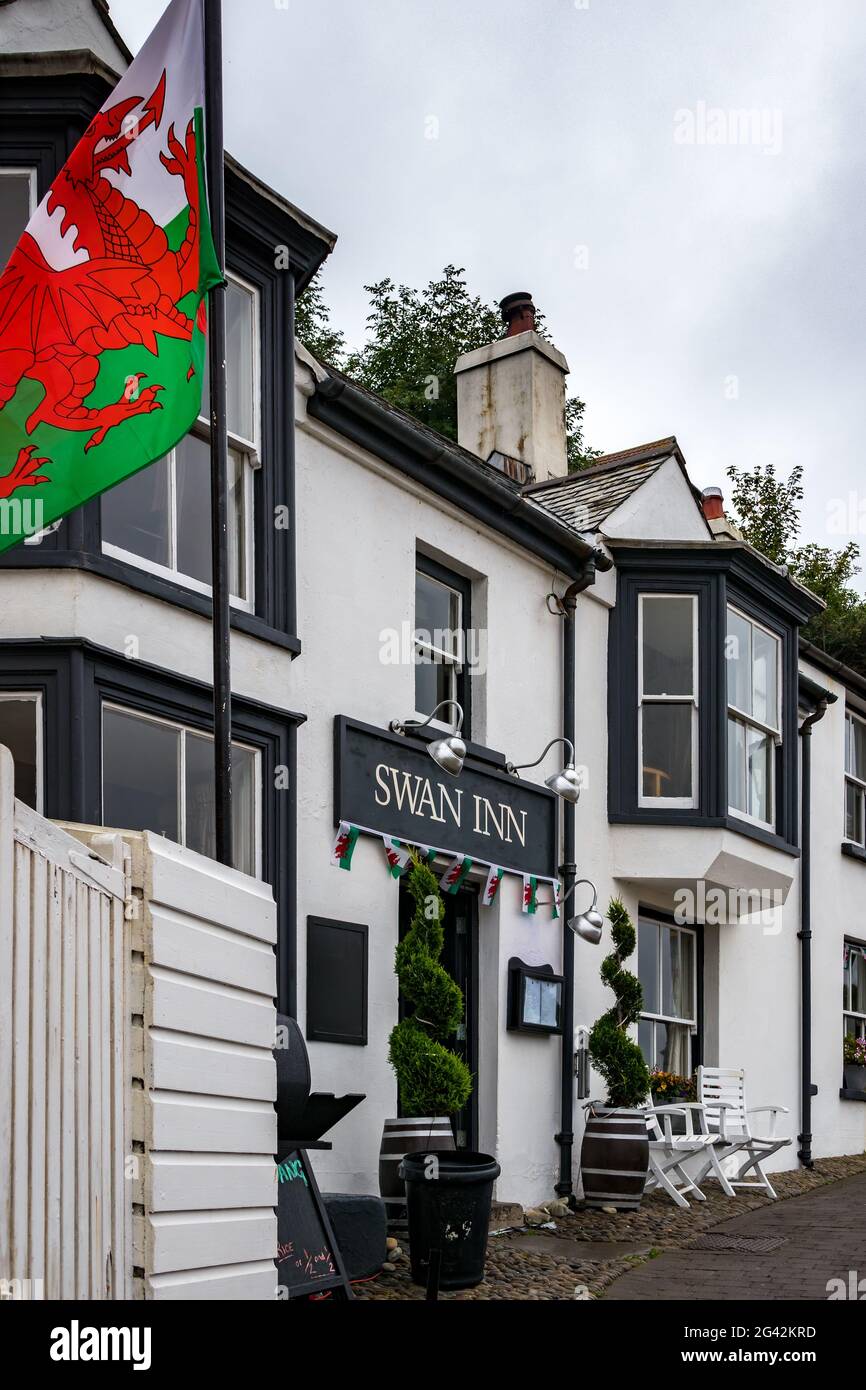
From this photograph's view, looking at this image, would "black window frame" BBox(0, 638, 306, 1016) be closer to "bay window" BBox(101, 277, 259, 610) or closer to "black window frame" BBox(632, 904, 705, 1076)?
"bay window" BBox(101, 277, 259, 610)

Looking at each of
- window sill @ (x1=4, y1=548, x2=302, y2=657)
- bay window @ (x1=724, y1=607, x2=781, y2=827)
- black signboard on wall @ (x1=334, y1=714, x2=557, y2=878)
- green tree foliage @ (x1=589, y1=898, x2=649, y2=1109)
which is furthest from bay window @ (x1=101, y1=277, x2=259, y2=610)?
bay window @ (x1=724, y1=607, x2=781, y2=827)

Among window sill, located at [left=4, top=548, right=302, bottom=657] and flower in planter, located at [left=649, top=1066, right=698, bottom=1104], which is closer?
window sill, located at [left=4, top=548, right=302, bottom=657]

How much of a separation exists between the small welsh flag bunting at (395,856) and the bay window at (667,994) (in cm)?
420

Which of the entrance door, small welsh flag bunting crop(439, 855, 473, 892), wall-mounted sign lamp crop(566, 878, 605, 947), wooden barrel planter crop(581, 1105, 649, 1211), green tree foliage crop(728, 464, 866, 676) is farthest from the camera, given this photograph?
green tree foliage crop(728, 464, 866, 676)

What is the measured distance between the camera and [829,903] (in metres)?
17.6

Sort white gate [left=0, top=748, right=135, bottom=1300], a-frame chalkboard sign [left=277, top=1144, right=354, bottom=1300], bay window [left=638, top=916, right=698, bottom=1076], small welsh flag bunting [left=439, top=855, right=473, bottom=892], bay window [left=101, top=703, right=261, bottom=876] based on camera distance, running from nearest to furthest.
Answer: white gate [left=0, top=748, right=135, bottom=1300]
a-frame chalkboard sign [left=277, top=1144, right=354, bottom=1300]
bay window [left=101, top=703, right=261, bottom=876]
small welsh flag bunting [left=439, top=855, right=473, bottom=892]
bay window [left=638, top=916, right=698, bottom=1076]

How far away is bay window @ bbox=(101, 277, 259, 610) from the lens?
8523mm

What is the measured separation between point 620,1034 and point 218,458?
703cm

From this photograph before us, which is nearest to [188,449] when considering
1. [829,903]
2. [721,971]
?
[721,971]

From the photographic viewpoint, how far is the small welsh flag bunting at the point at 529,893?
1204cm

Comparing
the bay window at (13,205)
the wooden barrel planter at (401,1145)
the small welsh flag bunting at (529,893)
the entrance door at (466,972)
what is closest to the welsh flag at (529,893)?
the small welsh flag bunting at (529,893)

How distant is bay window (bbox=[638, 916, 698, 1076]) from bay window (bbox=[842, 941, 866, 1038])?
3.73 metres

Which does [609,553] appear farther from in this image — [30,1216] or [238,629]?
[30,1216]

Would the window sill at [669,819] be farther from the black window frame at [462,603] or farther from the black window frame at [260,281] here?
the black window frame at [260,281]
